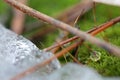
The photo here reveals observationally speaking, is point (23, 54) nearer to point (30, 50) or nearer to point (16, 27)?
point (30, 50)

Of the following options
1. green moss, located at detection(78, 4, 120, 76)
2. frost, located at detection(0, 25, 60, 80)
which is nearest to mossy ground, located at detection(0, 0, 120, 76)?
green moss, located at detection(78, 4, 120, 76)

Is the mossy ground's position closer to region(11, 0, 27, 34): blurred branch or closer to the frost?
region(11, 0, 27, 34): blurred branch

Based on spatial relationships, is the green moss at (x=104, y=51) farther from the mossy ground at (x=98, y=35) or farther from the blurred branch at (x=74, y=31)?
the blurred branch at (x=74, y=31)

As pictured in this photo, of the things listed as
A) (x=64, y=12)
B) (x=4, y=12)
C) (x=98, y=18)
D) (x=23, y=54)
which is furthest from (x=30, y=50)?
(x=4, y=12)

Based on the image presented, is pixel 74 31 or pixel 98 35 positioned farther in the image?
pixel 98 35

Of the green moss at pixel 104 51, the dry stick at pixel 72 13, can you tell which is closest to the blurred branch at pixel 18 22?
the dry stick at pixel 72 13

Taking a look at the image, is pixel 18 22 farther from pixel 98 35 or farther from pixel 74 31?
pixel 74 31

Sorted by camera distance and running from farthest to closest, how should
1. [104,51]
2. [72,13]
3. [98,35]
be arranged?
[72,13] < [98,35] < [104,51]

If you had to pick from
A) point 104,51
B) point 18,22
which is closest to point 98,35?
point 104,51

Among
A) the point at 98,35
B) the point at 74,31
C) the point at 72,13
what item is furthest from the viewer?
the point at 72,13
